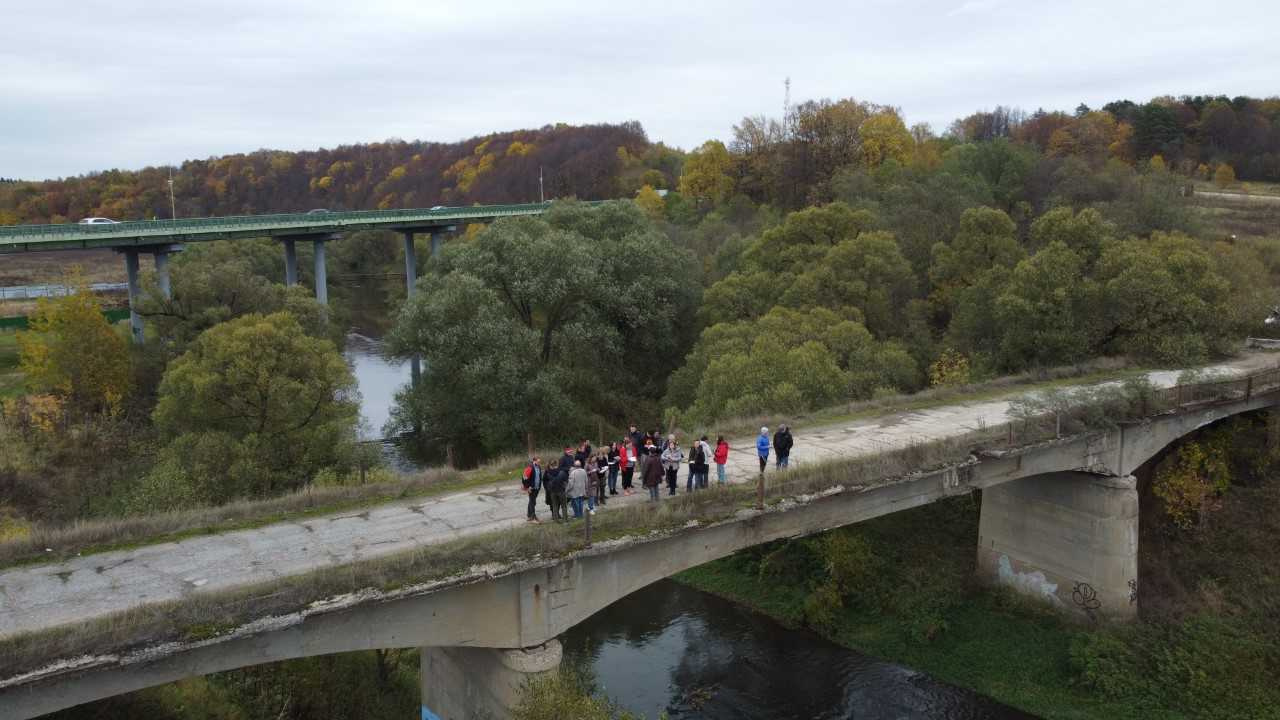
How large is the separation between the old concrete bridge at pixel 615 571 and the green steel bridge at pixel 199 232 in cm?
3069

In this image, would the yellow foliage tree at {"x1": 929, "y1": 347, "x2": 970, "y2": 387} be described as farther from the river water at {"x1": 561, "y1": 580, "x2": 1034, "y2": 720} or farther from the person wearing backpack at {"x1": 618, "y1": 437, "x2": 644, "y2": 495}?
the person wearing backpack at {"x1": 618, "y1": 437, "x2": 644, "y2": 495}

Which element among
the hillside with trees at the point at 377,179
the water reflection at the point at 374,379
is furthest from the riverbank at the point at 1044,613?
the hillside with trees at the point at 377,179

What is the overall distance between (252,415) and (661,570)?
1946cm

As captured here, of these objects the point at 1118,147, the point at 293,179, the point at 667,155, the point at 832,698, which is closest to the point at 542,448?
the point at 832,698

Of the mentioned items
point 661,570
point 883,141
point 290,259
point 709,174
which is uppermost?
point 883,141

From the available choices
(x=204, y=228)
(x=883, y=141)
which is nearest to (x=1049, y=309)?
(x=883, y=141)

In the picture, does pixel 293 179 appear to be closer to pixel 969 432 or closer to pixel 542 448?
pixel 542 448

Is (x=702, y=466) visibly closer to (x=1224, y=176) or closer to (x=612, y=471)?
(x=612, y=471)

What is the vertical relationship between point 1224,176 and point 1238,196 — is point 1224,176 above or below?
above

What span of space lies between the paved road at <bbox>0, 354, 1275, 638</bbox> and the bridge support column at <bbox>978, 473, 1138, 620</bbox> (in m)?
12.3

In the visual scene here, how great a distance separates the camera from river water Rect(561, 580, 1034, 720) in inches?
1060

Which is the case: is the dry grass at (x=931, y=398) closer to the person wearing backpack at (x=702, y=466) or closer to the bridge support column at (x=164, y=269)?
the person wearing backpack at (x=702, y=466)

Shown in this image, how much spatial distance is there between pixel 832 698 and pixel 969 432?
951cm

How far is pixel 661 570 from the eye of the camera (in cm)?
2045
